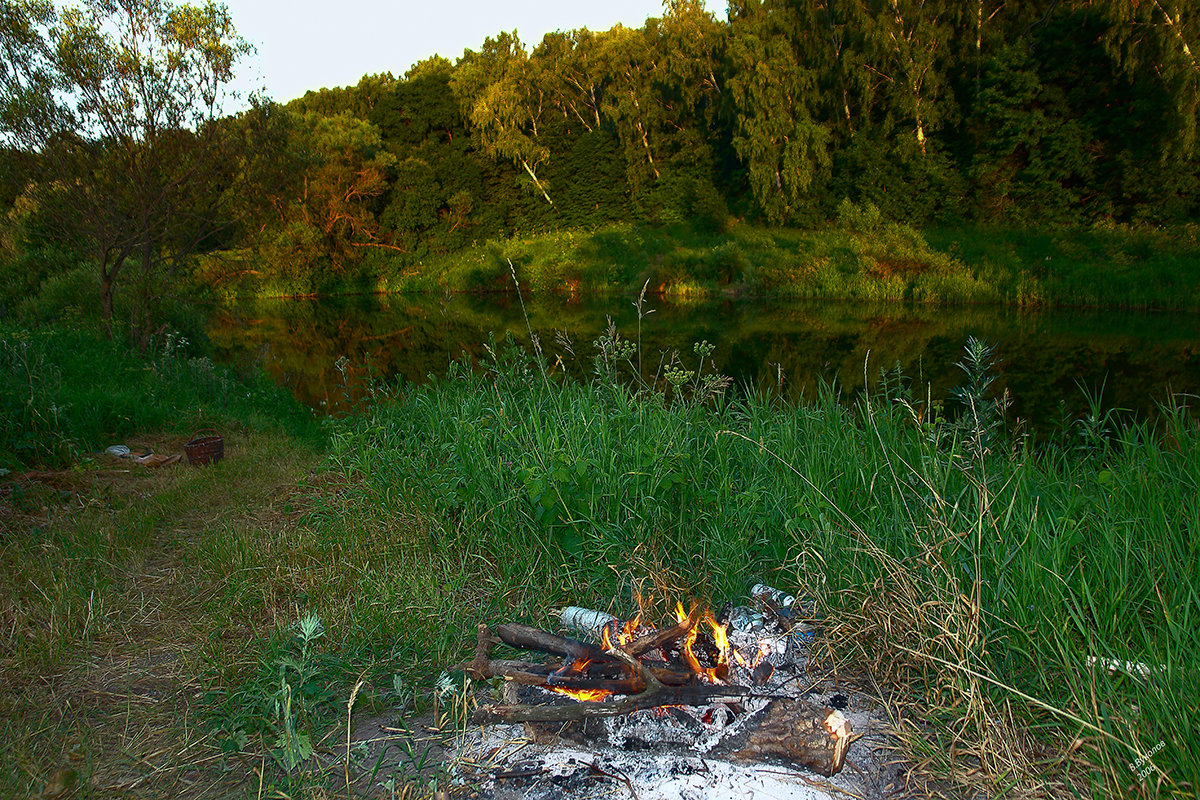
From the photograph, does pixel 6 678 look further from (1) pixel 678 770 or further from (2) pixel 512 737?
(1) pixel 678 770

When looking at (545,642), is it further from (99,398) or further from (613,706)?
(99,398)

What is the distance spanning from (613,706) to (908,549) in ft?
4.01

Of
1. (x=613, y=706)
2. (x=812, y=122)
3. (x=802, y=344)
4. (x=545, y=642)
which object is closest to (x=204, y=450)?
(x=545, y=642)

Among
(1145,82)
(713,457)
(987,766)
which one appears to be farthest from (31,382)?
(1145,82)

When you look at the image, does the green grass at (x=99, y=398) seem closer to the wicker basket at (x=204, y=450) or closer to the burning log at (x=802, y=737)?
the wicker basket at (x=204, y=450)

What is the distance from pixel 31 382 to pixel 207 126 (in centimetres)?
635

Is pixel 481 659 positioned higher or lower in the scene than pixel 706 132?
lower

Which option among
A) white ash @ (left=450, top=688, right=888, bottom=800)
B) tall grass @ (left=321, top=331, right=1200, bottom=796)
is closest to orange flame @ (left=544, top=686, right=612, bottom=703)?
white ash @ (left=450, top=688, right=888, bottom=800)

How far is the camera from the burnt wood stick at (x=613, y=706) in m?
2.26

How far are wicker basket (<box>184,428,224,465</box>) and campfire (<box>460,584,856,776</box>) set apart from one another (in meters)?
4.23

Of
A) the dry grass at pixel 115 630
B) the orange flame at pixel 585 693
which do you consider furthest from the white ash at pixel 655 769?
the dry grass at pixel 115 630

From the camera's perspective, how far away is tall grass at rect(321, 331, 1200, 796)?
6.42ft

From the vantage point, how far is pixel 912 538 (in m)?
2.73

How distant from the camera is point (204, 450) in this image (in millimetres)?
5852
